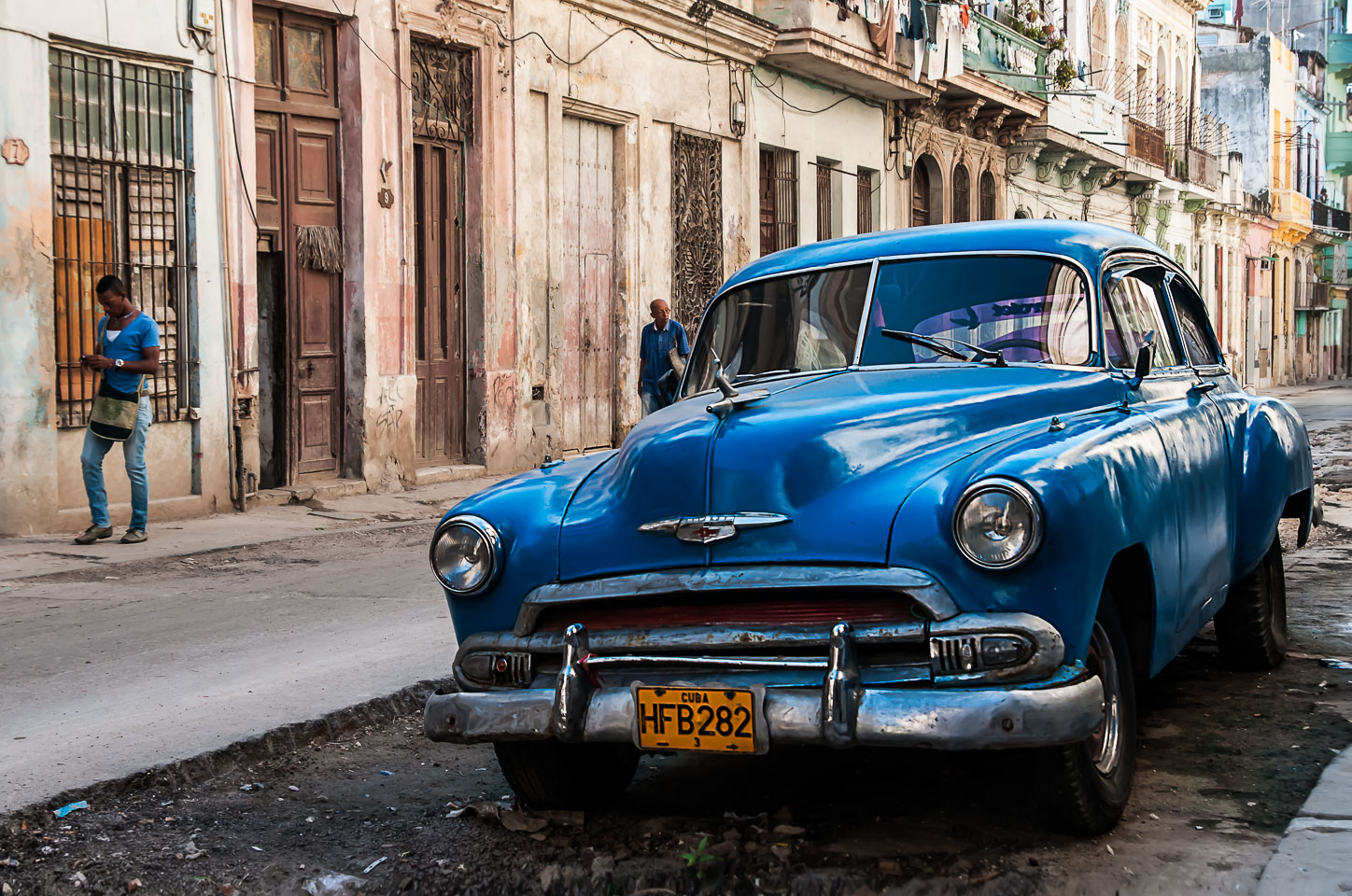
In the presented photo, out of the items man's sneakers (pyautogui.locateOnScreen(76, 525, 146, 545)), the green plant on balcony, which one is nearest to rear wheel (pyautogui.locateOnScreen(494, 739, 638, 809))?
man's sneakers (pyautogui.locateOnScreen(76, 525, 146, 545))

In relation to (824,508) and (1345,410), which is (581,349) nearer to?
(824,508)

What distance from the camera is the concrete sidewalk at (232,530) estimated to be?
10070mm

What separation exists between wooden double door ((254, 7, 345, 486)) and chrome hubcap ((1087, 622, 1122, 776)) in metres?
10.8

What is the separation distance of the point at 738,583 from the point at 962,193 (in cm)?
2652

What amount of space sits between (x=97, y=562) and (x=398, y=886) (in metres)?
6.74

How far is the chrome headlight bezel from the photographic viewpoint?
4.20m

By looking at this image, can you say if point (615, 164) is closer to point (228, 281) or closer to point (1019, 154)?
point (228, 281)

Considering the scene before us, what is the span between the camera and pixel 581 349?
18641 millimetres

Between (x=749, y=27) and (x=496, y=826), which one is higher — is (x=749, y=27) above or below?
above

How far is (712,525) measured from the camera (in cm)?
394

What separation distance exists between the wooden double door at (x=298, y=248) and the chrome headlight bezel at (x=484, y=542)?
9988mm

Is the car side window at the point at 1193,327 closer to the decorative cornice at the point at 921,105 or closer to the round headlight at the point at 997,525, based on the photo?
the round headlight at the point at 997,525

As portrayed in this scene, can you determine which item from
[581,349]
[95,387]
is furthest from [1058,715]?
[581,349]

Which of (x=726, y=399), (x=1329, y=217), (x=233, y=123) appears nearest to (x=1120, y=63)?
(x=233, y=123)
